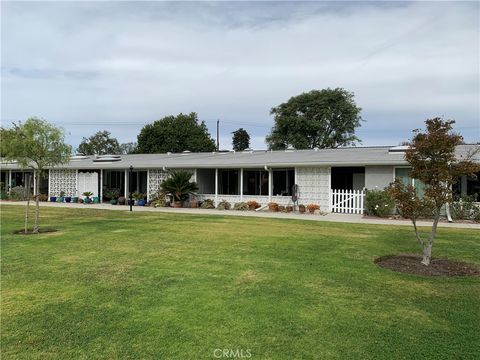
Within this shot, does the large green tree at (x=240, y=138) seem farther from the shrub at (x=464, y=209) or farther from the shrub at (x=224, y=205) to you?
the shrub at (x=464, y=209)

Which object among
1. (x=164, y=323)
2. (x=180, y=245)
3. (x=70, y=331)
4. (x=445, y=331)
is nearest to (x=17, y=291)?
(x=70, y=331)

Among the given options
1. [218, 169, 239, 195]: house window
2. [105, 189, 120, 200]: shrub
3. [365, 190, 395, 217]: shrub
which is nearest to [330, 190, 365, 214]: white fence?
[365, 190, 395, 217]: shrub

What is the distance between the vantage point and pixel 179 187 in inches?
917

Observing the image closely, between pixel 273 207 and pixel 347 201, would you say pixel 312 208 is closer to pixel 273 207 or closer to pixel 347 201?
pixel 347 201

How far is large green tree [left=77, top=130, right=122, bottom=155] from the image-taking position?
73812 mm

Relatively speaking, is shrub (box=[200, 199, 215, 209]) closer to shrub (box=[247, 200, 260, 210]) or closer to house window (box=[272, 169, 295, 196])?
shrub (box=[247, 200, 260, 210])

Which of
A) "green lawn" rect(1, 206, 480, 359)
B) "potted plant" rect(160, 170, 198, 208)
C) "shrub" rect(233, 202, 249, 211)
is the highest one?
"potted plant" rect(160, 170, 198, 208)

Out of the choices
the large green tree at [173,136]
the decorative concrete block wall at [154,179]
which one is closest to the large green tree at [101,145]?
the large green tree at [173,136]

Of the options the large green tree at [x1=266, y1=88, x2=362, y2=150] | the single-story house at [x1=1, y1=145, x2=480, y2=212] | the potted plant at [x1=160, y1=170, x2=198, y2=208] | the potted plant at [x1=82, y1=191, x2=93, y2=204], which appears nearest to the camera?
the single-story house at [x1=1, y1=145, x2=480, y2=212]

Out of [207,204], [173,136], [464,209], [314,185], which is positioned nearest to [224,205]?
[207,204]

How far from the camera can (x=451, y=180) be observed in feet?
26.0

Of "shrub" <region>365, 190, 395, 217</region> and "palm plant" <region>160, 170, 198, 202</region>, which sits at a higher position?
"palm plant" <region>160, 170, 198, 202</region>

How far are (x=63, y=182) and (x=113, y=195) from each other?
4982 mm

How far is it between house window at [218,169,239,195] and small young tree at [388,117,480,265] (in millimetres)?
16700
